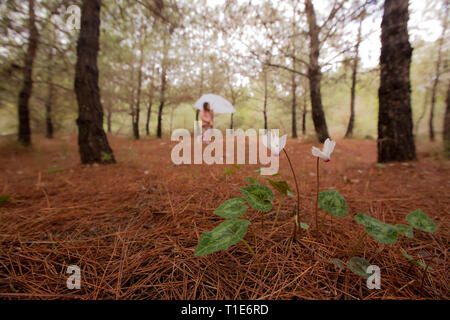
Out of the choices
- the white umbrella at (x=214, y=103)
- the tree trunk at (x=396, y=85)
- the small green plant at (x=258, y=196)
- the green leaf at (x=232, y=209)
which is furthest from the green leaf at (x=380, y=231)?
the white umbrella at (x=214, y=103)

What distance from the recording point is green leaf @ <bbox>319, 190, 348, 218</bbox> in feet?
2.82

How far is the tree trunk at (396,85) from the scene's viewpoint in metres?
2.63

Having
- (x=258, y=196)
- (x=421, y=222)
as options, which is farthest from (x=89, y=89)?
(x=421, y=222)

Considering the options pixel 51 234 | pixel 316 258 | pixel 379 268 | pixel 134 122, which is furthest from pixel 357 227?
pixel 134 122

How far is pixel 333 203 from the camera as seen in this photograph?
0.89 metres

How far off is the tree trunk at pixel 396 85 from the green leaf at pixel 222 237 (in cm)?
334

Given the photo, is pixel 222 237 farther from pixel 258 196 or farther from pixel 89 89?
pixel 89 89

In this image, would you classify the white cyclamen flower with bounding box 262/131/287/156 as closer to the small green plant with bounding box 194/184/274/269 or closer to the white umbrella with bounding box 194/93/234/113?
the small green plant with bounding box 194/184/274/269

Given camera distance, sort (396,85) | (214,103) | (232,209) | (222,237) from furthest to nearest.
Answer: (214,103)
(396,85)
(232,209)
(222,237)

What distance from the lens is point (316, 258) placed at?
0.78m

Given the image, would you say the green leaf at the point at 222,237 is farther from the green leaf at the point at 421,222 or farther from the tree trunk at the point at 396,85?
the tree trunk at the point at 396,85

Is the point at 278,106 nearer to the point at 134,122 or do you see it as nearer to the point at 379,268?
the point at 134,122

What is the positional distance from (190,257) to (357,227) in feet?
3.47

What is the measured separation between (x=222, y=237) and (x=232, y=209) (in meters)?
0.16
